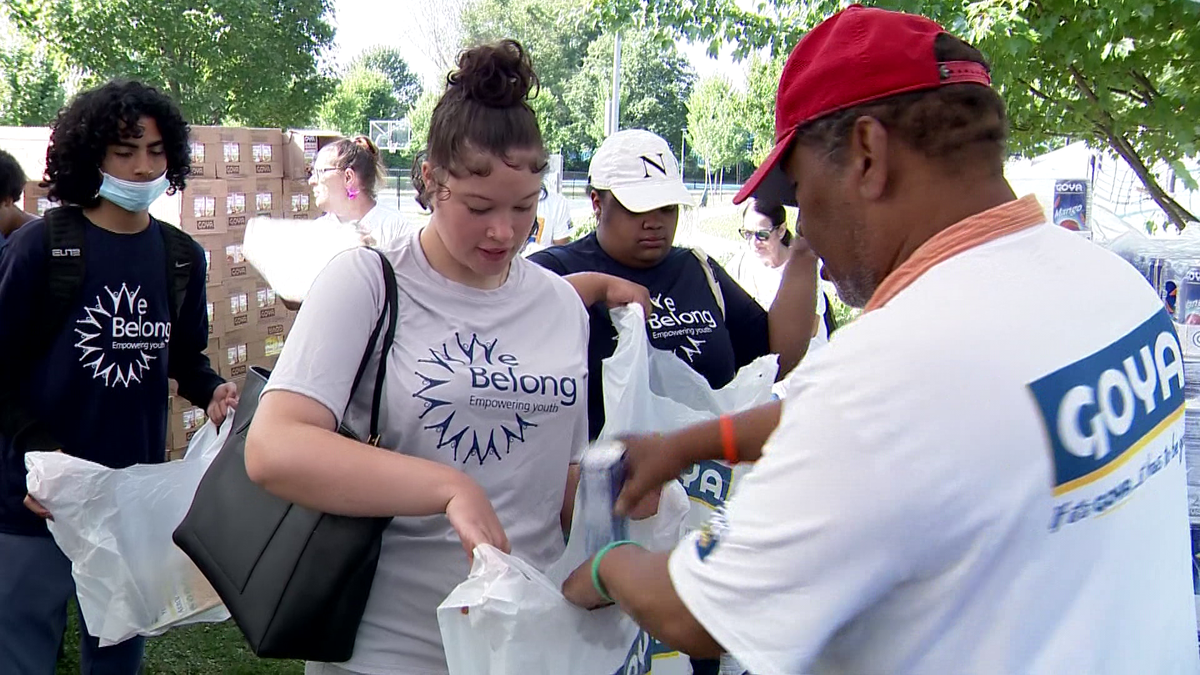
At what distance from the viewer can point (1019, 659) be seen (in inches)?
38.9

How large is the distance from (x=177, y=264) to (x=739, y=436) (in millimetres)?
2043

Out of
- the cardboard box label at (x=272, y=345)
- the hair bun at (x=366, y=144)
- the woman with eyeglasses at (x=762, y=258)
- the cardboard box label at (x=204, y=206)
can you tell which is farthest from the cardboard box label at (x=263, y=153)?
the woman with eyeglasses at (x=762, y=258)

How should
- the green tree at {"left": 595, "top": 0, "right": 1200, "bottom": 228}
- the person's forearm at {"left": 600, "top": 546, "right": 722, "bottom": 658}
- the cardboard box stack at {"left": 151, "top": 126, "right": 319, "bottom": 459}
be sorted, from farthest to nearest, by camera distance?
the cardboard box stack at {"left": 151, "top": 126, "right": 319, "bottom": 459}
the green tree at {"left": 595, "top": 0, "right": 1200, "bottom": 228}
the person's forearm at {"left": 600, "top": 546, "right": 722, "bottom": 658}

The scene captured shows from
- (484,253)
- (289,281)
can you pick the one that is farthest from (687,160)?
(484,253)

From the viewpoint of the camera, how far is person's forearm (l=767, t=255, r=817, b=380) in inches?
115

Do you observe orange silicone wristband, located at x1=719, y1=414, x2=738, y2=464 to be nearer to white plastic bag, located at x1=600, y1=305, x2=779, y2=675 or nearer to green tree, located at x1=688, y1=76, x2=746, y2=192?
white plastic bag, located at x1=600, y1=305, x2=779, y2=675

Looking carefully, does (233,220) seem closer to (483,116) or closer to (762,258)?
(762,258)

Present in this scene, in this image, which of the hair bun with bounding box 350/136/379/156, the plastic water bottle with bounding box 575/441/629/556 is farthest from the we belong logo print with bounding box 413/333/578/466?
the hair bun with bounding box 350/136/379/156

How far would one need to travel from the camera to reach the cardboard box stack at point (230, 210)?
6.17m

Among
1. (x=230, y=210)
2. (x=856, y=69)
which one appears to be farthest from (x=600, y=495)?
(x=230, y=210)

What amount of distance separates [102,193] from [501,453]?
1.84 meters

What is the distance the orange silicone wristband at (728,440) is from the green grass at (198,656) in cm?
298

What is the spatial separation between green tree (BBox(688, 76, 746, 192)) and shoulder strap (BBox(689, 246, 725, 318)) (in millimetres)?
35413

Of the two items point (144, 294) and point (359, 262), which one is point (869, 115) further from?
point (144, 294)
